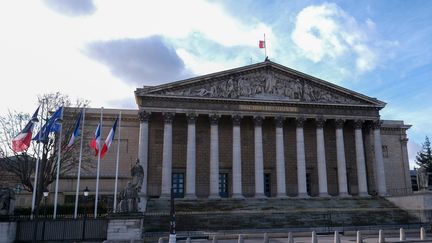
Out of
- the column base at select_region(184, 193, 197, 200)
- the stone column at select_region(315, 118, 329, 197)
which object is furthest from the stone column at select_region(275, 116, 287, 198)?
the column base at select_region(184, 193, 197, 200)

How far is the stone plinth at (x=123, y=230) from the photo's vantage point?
21766 mm

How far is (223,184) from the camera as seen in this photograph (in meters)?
39.5

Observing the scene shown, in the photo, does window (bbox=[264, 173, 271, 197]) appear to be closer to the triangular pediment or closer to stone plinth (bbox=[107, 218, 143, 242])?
the triangular pediment

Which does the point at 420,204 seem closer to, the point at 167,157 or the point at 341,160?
the point at 341,160

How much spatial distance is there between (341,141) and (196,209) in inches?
686

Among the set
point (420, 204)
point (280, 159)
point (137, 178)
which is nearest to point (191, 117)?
point (280, 159)

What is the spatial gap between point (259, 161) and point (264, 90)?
7.32m

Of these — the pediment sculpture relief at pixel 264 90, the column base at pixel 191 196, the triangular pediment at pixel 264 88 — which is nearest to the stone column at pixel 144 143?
the triangular pediment at pixel 264 88

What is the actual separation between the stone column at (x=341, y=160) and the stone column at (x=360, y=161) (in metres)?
1.61

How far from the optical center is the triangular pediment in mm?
37728

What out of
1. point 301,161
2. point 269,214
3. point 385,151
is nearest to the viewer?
point 269,214

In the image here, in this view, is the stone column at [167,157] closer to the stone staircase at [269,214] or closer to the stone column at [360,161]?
the stone staircase at [269,214]

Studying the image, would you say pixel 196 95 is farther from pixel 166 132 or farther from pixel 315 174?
pixel 315 174

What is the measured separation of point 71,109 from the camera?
35.4 metres
